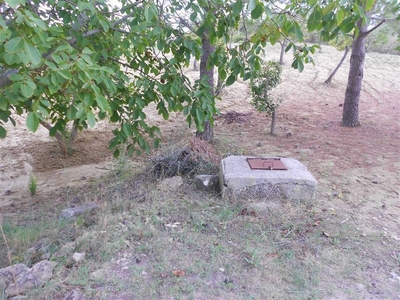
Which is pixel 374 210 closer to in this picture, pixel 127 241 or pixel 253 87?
pixel 127 241

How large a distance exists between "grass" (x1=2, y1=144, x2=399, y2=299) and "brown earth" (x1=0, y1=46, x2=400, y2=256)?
50cm

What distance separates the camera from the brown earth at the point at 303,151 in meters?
3.37

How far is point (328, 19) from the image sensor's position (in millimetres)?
1828

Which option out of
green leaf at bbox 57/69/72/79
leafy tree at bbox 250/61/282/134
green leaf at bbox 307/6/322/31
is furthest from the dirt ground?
green leaf at bbox 57/69/72/79

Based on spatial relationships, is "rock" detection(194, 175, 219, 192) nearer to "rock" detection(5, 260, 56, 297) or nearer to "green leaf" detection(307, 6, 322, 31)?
"rock" detection(5, 260, 56, 297)

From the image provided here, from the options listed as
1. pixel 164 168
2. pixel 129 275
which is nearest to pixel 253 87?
pixel 164 168

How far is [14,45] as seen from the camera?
1.41m

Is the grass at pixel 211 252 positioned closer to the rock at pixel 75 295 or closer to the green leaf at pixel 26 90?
the rock at pixel 75 295

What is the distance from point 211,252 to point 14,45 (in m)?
1.71

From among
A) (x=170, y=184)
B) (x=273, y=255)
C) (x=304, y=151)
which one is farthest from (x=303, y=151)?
(x=273, y=255)

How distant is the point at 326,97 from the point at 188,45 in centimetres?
743

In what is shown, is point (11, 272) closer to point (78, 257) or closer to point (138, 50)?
point (78, 257)

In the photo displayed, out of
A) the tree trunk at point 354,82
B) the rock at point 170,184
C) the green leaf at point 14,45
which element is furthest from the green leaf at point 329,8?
the tree trunk at point 354,82

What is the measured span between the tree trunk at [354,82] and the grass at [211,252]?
3853 millimetres
